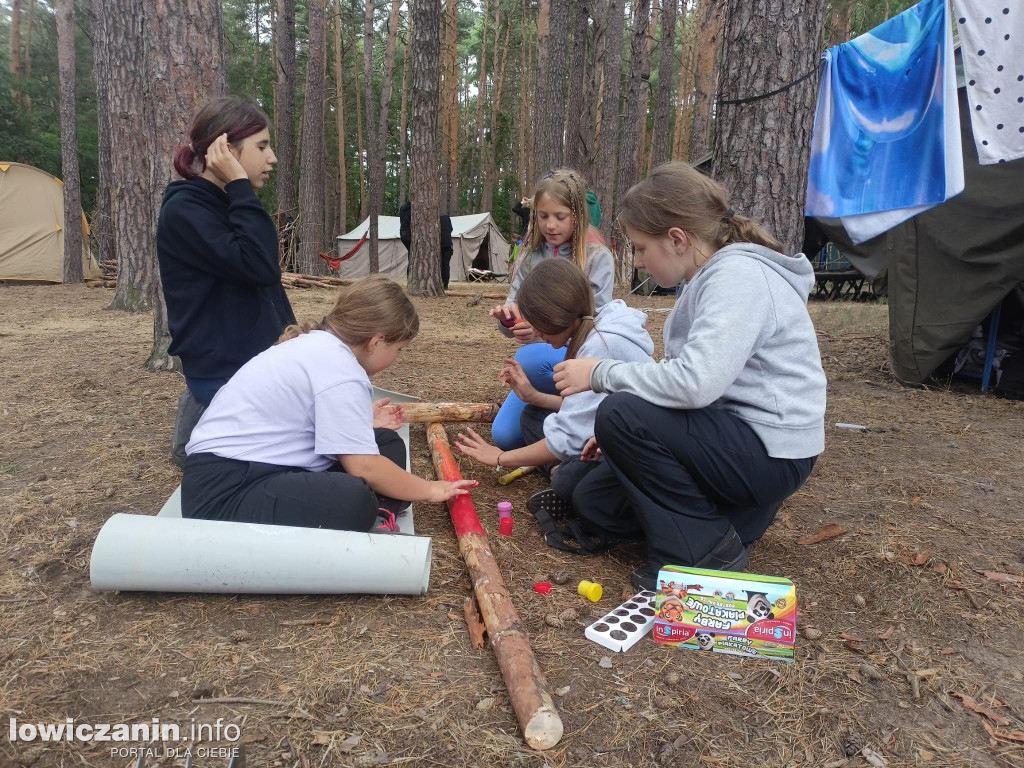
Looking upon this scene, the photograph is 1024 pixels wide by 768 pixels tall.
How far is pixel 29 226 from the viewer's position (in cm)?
1291

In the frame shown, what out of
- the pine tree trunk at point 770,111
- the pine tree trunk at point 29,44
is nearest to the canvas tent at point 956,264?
the pine tree trunk at point 770,111

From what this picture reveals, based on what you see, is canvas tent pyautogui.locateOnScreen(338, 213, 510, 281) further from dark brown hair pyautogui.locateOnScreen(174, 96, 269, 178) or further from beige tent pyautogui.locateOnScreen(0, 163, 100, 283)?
dark brown hair pyautogui.locateOnScreen(174, 96, 269, 178)

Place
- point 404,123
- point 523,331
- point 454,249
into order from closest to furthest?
point 523,331
point 454,249
point 404,123

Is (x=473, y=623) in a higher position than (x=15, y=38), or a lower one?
lower

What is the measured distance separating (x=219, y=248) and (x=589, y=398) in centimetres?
150

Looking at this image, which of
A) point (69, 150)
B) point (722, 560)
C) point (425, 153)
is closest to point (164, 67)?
point (722, 560)

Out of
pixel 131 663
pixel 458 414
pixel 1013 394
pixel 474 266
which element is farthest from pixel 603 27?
pixel 131 663

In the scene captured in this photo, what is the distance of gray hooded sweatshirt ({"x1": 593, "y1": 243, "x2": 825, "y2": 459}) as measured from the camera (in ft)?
6.31

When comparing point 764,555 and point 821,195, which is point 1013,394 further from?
point 764,555

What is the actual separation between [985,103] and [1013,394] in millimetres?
2242

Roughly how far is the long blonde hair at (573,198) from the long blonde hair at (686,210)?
4.17ft

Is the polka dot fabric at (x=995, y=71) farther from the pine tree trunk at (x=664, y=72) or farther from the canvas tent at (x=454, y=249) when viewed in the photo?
the canvas tent at (x=454, y=249)

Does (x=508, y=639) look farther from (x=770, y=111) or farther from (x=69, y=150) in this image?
(x=69, y=150)

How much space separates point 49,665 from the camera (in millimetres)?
1672
